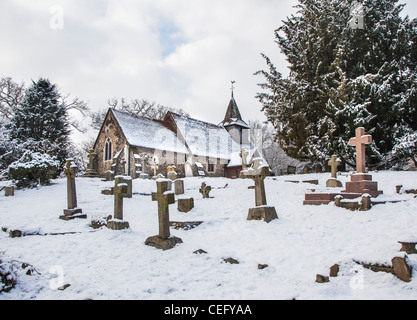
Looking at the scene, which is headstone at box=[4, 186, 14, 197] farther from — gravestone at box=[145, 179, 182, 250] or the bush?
gravestone at box=[145, 179, 182, 250]

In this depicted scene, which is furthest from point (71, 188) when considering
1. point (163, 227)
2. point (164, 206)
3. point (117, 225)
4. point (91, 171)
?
point (91, 171)

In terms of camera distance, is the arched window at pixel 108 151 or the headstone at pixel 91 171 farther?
the arched window at pixel 108 151

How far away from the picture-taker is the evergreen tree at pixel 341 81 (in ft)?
50.5

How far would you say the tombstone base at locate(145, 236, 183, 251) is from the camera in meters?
5.26

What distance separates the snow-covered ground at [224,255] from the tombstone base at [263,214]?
0.60 feet

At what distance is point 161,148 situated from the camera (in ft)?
80.6

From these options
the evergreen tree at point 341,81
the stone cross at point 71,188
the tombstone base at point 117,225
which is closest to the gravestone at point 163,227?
the tombstone base at point 117,225

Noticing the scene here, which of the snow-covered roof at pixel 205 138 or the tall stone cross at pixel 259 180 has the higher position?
the snow-covered roof at pixel 205 138

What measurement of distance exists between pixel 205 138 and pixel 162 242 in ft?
80.9

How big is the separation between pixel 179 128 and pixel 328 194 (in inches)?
826

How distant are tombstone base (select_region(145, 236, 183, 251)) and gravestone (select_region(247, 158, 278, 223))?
2453 mm

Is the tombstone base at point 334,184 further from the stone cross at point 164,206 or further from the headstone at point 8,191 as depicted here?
the headstone at point 8,191
